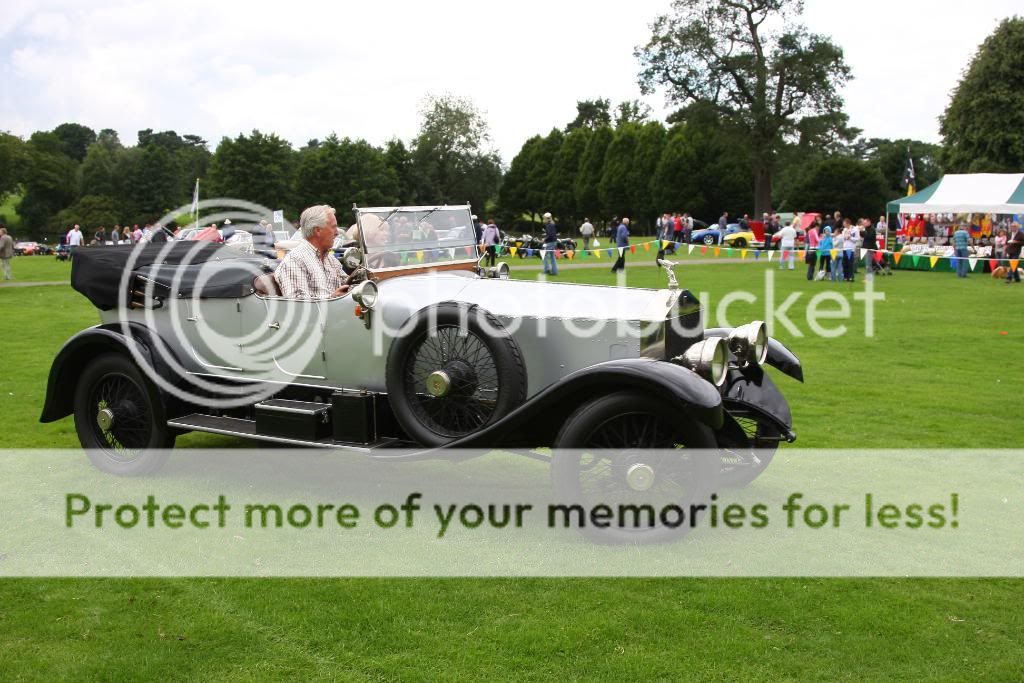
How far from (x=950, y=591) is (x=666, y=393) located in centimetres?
167

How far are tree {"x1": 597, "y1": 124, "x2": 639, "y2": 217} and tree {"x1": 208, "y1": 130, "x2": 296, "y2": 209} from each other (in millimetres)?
24159

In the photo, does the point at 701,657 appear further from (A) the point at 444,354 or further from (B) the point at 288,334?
(B) the point at 288,334

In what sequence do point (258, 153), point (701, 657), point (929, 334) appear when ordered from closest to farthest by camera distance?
point (701, 657)
point (929, 334)
point (258, 153)

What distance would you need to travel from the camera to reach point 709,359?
5.01 m

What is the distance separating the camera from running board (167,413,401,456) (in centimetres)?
545

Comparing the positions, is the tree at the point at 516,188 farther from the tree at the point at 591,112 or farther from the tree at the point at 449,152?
the tree at the point at 591,112

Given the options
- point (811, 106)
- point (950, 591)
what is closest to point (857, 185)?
point (811, 106)

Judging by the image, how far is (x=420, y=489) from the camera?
604 cm

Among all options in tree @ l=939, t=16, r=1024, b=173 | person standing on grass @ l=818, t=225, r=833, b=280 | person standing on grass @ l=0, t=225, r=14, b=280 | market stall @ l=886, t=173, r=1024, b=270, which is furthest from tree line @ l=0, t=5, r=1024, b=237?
person standing on grass @ l=0, t=225, r=14, b=280

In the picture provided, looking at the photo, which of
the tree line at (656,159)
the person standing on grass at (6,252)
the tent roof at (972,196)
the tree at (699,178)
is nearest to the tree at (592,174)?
the tree line at (656,159)

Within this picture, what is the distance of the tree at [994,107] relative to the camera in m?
40.0

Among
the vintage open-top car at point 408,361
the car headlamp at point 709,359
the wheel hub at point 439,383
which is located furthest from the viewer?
the wheel hub at point 439,383

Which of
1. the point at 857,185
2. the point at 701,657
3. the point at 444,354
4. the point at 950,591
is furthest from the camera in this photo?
the point at 857,185

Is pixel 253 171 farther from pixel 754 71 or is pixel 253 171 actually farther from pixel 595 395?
pixel 595 395
